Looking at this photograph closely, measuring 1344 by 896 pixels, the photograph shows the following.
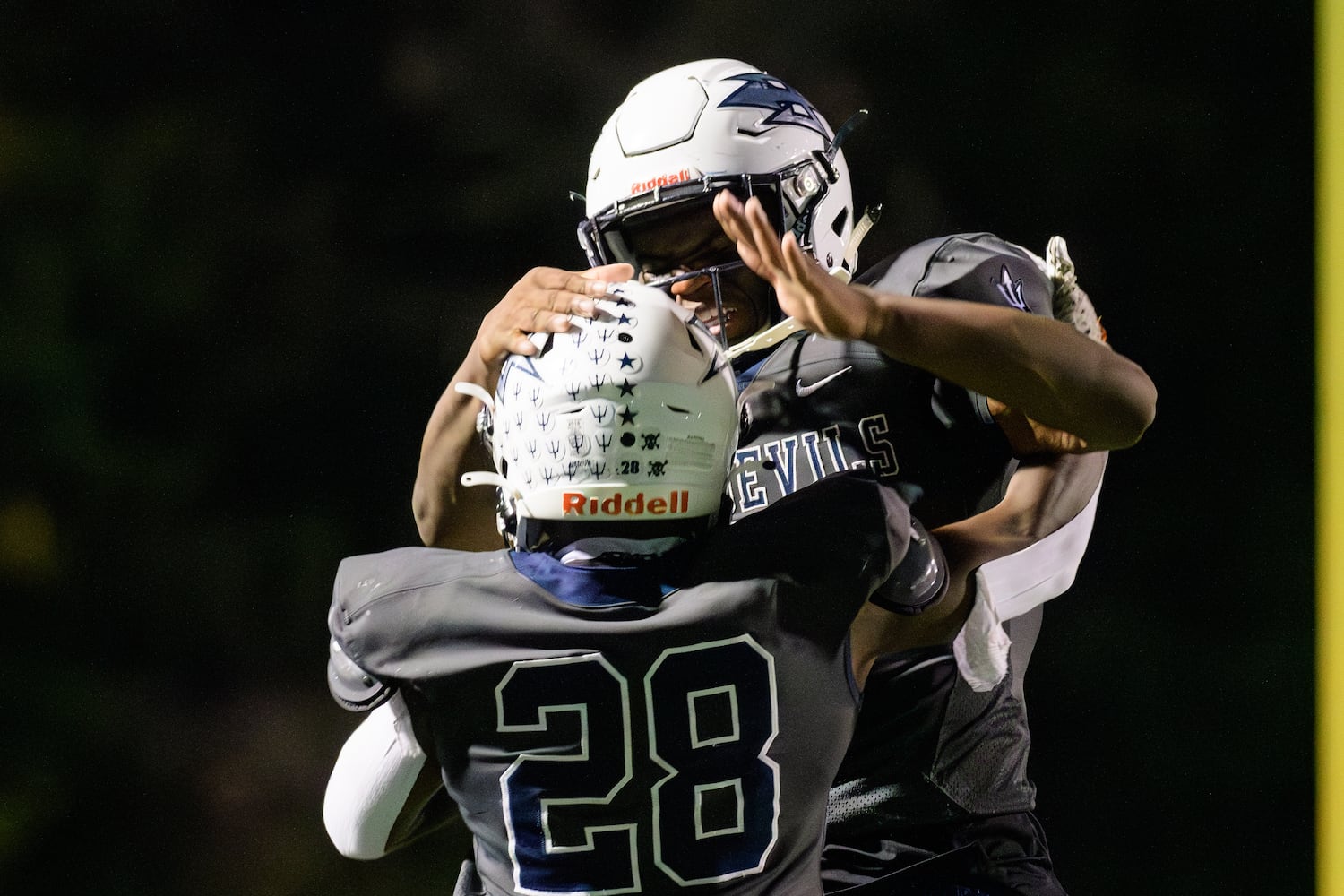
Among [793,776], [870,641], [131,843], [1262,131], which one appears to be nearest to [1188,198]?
[1262,131]

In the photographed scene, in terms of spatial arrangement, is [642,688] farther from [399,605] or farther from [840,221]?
[840,221]

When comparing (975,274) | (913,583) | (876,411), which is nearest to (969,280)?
(975,274)

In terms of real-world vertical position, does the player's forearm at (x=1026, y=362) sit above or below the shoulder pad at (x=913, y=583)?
above

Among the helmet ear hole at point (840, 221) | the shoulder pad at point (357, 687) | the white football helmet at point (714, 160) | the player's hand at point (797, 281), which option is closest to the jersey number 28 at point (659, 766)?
the shoulder pad at point (357, 687)

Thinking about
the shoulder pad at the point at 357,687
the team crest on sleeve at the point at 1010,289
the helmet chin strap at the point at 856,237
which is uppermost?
the helmet chin strap at the point at 856,237

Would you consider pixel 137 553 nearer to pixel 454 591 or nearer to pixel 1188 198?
pixel 454 591

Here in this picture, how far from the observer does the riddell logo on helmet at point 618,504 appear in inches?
47.4

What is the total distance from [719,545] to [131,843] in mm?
1793

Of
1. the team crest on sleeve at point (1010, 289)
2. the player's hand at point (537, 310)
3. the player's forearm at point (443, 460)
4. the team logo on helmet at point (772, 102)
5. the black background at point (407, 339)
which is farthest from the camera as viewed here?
the black background at point (407, 339)

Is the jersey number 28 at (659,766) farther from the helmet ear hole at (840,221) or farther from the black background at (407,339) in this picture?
the black background at (407,339)

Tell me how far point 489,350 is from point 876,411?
0.56 metres

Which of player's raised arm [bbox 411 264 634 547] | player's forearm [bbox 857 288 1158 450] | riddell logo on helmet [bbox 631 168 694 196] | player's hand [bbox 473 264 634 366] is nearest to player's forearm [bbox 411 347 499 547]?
player's raised arm [bbox 411 264 634 547]

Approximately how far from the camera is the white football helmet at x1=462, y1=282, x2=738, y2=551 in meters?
1.20

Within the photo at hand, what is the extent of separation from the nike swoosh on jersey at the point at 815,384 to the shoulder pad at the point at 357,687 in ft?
2.45
